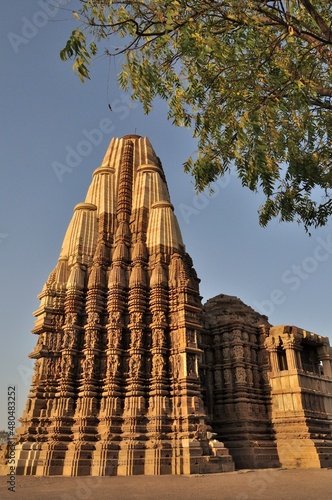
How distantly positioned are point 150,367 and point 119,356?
5.03ft

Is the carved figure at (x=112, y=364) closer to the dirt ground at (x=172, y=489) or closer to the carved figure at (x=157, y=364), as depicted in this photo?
the carved figure at (x=157, y=364)

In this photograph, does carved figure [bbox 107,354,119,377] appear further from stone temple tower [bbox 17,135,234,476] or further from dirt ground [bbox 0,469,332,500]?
dirt ground [bbox 0,469,332,500]

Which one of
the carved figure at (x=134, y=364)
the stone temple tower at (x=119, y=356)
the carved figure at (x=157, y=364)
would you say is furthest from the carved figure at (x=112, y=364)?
the carved figure at (x=157, y=364)

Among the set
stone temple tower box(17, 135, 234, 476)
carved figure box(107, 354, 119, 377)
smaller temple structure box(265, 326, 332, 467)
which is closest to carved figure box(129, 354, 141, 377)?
stone temple tower box(17, 135, 234, 476)

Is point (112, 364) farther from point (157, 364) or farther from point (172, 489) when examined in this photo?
point (172, 489)

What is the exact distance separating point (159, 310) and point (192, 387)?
3.90 metres

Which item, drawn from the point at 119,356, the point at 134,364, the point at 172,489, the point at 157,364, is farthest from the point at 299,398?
the point at 172,489

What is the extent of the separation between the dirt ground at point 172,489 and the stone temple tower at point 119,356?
1.63 m

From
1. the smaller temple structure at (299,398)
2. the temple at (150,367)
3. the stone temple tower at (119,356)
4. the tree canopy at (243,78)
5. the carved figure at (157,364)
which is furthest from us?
the smaller temple structure at (299,398)

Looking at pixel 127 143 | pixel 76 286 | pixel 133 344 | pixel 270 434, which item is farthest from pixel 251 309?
pixel 127 143

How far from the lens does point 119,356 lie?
17406 mm

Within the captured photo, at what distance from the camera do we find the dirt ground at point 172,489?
865 centimetres

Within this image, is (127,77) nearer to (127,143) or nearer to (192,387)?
(192,387)

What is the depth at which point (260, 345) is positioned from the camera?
21594 mm
